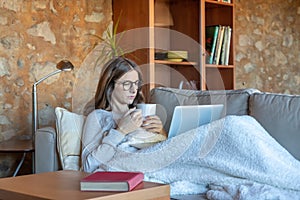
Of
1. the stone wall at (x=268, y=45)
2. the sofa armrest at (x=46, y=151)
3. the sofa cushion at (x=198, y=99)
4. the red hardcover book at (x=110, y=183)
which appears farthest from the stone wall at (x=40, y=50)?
the red hardcover book at (x=110, y=183)

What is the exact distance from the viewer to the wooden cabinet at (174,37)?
340 cm

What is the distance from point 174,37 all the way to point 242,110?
1610 mm

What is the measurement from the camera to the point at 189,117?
2199mm

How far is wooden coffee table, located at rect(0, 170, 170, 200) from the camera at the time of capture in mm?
1455

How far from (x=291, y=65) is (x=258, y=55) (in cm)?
50

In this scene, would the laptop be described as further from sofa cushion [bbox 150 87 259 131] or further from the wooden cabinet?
the wooden cabinet

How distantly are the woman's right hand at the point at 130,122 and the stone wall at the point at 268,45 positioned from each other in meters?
2.40

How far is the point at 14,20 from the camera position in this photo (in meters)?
3.05

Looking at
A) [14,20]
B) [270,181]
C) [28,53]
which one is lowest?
[270,181]

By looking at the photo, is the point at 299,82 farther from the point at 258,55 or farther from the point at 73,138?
the point at 73,138

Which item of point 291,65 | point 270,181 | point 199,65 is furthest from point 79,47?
point 291,65

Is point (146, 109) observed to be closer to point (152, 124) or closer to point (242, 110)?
point (152, 124)

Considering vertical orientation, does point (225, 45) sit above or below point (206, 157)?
above

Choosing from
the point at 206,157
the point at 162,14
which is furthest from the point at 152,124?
the point at 162,14
